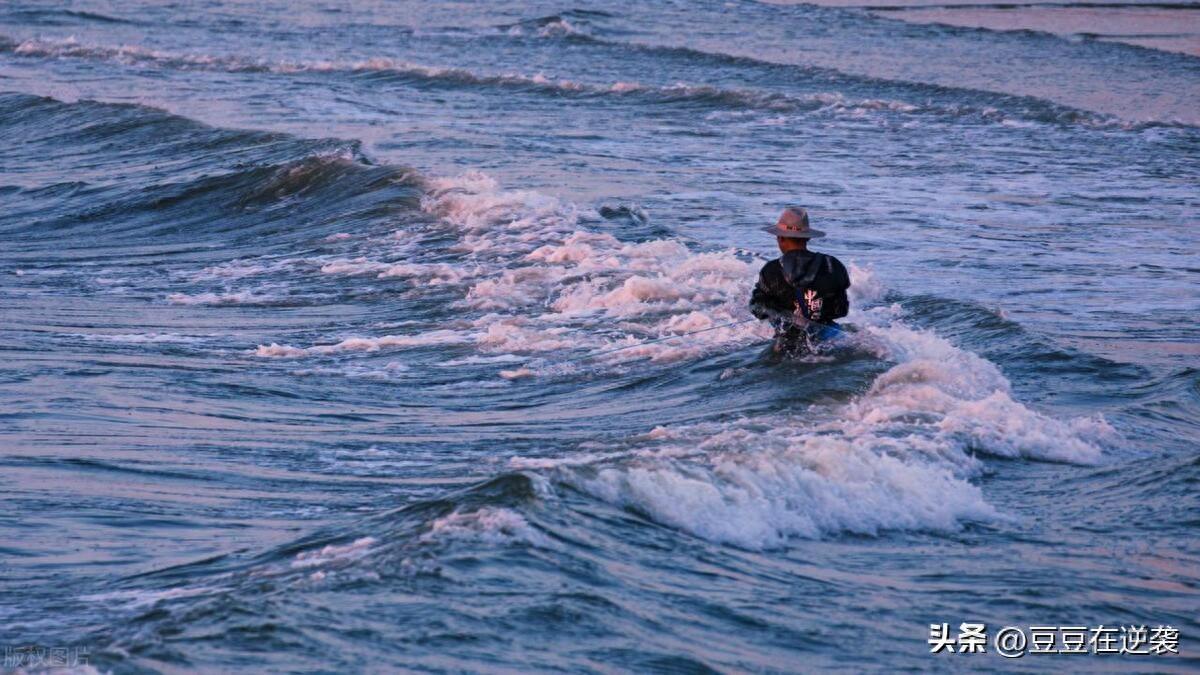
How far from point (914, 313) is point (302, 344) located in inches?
176

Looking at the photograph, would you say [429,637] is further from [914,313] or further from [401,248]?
[401,248]

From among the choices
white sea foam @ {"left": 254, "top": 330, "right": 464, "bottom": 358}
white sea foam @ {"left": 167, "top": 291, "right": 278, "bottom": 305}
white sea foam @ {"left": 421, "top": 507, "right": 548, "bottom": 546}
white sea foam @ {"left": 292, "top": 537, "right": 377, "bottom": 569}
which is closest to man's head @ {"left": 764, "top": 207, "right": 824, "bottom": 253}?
white sea foam @ {"left": 254, "top": 330, "right": 464, "bottom": 358}

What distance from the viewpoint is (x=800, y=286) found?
1008cm

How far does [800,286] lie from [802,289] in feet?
0.11

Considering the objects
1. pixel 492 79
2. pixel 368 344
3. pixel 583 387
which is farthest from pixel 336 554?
pixel 492 79

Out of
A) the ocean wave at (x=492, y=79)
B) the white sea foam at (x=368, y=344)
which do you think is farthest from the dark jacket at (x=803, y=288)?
the ocean wave at (x=492, y=79)

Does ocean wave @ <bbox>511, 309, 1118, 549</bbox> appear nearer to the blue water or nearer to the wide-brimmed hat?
the blue water

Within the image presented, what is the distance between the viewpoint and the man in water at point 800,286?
1000 cm

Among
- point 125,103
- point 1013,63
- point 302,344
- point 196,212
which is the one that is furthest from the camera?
point 1013,63

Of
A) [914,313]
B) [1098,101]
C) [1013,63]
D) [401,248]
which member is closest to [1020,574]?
[914,313]

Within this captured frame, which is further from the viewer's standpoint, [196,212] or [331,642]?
[196,212]

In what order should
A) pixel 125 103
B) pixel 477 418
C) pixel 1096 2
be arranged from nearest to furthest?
pixel 477 418 → pixel 125 103 → pixel 1096 2

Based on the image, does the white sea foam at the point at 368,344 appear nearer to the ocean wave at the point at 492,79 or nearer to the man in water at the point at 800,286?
the man in water at the point at 800,286

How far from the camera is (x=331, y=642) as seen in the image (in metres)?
5.79
